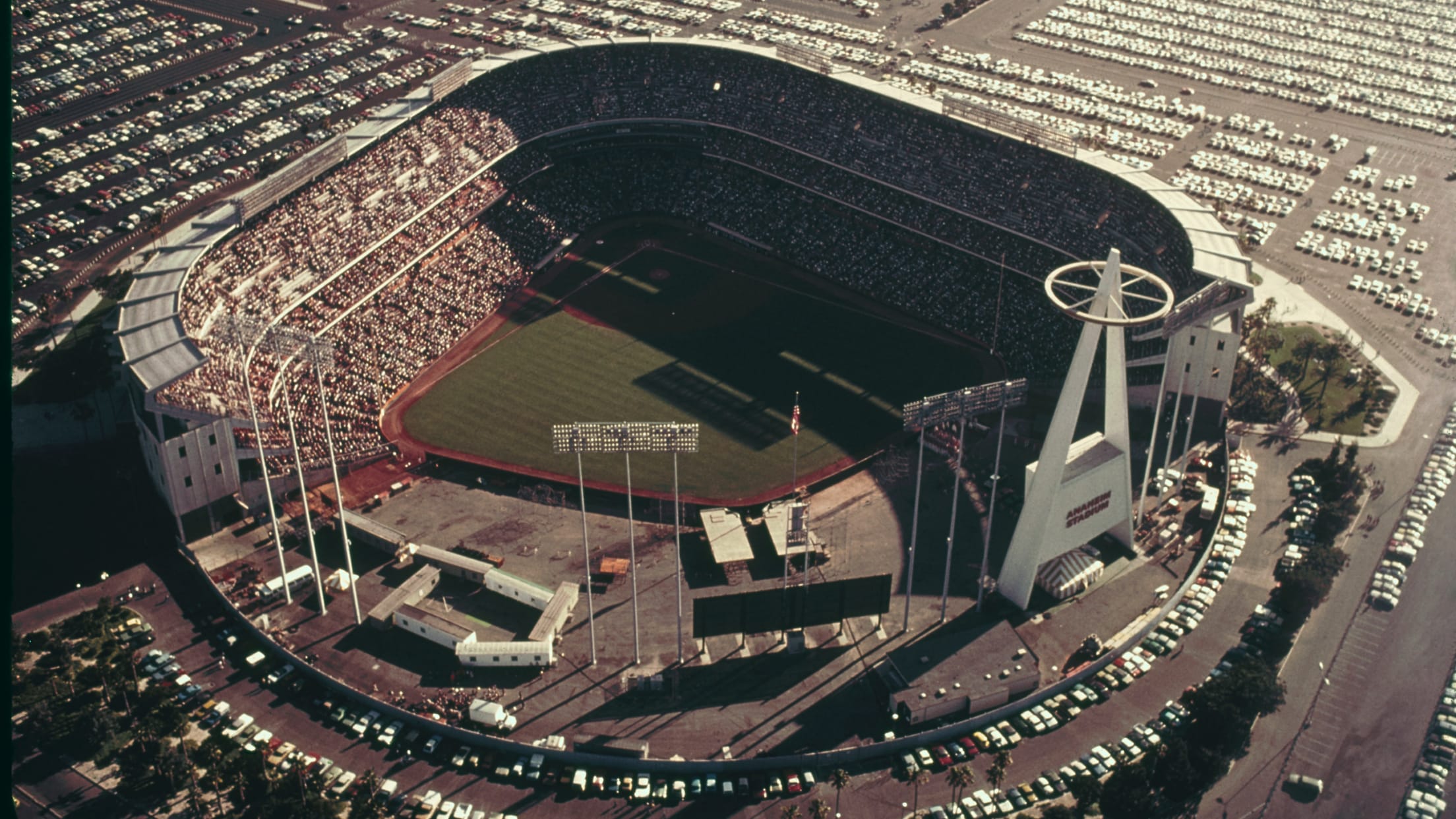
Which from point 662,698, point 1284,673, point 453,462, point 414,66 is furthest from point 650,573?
point 414,66

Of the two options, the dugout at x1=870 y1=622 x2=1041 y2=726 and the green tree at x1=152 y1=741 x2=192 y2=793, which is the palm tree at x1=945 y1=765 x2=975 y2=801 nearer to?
the dugout at x1=870 y1=622 x2=1041 y2=726

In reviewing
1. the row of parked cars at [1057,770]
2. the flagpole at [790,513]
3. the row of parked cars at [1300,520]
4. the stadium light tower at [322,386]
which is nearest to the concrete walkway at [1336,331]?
the row of parked cars at [1300,520]

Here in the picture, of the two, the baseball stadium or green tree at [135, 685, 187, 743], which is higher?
the baseball stadium

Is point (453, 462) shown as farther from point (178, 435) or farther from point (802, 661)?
point (802, 661)

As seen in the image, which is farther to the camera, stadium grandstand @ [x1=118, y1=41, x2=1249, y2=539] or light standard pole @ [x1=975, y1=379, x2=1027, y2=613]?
stadium grandstand @ [x1=118, y1=41, x2=1249, y2=539]

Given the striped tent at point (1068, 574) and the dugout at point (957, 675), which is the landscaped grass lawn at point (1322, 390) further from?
the dugout at point (957, 675)

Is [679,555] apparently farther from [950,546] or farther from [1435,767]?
[1435,767]

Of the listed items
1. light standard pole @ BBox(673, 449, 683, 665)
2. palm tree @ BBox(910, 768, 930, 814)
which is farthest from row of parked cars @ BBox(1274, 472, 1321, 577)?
light standard pole @ BBox(673, 449, 683, 665)
